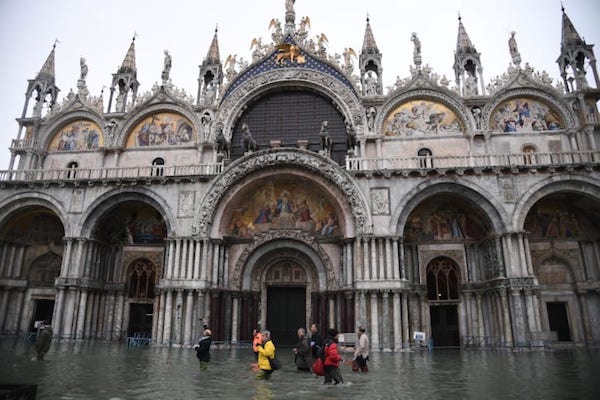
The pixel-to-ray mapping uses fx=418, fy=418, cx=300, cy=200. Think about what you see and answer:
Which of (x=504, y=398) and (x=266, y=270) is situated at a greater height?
(x=266, y=270)

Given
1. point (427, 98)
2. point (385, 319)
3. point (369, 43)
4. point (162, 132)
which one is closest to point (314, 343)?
point (385, 319)

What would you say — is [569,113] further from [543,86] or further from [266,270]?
[266,270]

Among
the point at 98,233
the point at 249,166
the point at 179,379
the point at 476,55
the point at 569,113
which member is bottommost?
the point at 179,379

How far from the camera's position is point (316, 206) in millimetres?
23141

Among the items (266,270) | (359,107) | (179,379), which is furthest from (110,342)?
(359,107)

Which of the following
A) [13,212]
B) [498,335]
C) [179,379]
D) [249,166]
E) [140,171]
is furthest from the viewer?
[140,171]

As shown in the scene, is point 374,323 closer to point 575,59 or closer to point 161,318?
point 161,318

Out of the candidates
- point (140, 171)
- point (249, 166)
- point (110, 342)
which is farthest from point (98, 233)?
point (249, 166)

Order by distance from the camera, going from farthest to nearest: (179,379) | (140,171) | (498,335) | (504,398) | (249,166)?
(140,171)
(249,166)
(498,335)
(179,379)
(504,398)

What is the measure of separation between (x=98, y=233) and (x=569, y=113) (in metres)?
27.4

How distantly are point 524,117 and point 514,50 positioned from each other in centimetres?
442

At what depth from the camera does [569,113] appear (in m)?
23.5

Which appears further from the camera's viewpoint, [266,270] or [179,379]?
[266,270]

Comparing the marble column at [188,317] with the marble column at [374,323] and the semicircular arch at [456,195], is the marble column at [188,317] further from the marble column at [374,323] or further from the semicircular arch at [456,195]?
the semicircular arch at [456,195]
